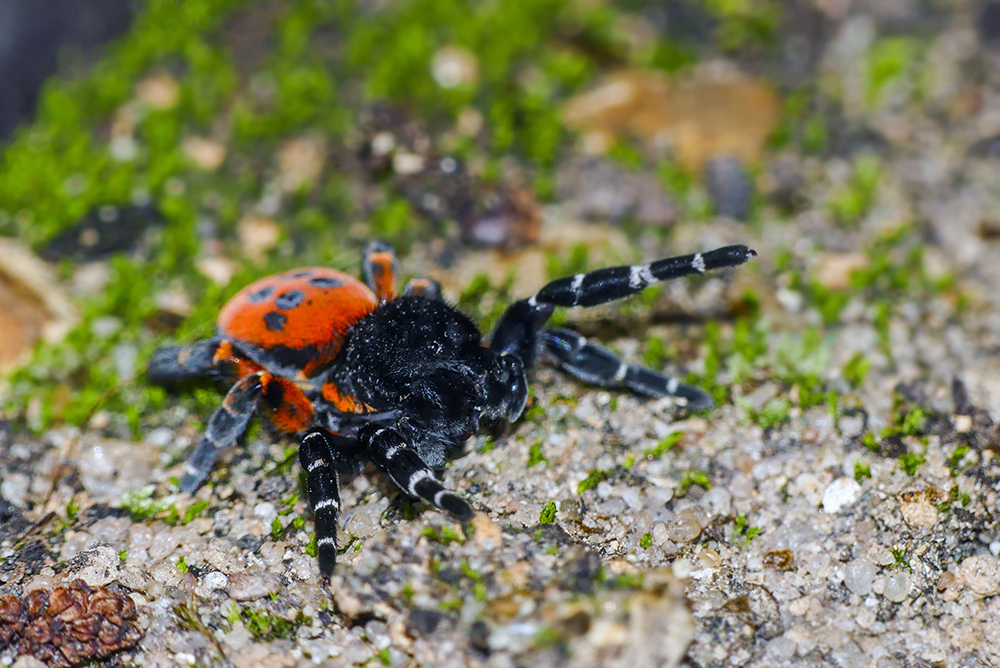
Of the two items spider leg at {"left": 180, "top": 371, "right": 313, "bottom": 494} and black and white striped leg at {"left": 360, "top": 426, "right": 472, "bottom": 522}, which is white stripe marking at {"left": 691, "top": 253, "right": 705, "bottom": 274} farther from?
spider leg at {"left": 180, "top": 371, "right": 313, "bottom": 494}

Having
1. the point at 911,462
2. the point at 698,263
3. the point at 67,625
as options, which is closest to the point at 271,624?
A: the point at 67,625

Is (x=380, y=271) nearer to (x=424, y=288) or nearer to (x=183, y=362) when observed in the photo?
(x=424, y=288)

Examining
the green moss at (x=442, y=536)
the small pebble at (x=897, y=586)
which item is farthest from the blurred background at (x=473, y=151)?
the green moss at (x=442, y=536)

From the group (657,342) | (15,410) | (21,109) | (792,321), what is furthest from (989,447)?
(21,109)

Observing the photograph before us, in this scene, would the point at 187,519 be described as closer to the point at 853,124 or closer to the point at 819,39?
the point at 853,124

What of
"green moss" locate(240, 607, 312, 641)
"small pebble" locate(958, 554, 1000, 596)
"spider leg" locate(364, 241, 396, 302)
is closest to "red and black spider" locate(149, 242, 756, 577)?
"green moss" locate(240, 607, 312, 641)

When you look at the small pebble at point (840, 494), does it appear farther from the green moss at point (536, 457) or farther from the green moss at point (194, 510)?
the green moss at point (194, 510)
